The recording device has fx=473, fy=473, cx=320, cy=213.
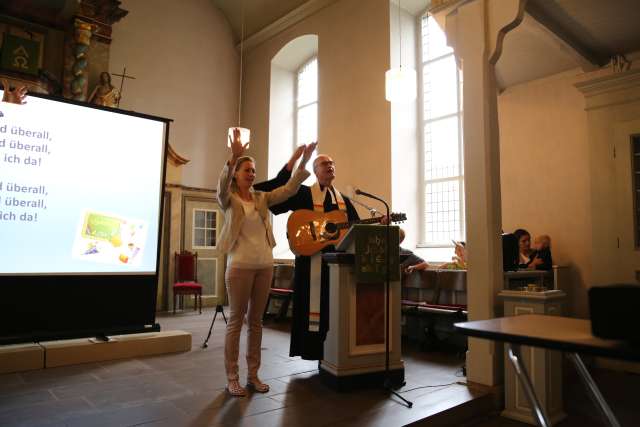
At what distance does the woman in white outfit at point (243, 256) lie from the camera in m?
2.94

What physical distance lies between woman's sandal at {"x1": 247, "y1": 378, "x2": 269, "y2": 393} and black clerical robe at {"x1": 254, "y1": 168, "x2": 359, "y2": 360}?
0.49 metres

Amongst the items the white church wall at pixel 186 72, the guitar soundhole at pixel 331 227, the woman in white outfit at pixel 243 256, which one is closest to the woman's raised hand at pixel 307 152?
the woman in white outfit at pixel 243 256

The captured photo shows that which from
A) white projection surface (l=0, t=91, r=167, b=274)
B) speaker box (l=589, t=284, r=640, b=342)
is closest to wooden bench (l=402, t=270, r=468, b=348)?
white projection surface (l=0, t=91, r=167, b=274)

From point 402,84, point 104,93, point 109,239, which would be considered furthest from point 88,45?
point 402,84

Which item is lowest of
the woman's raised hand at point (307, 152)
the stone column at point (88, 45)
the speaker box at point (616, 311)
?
the speaker box at point (616, 311)

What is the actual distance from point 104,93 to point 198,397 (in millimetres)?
6119

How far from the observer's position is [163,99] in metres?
8.80

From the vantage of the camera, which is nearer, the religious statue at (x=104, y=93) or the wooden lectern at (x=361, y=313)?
the wooden lectern at (x=361, y=313)

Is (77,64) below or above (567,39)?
above

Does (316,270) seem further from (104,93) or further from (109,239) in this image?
(104,93)

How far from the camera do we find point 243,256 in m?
2.94

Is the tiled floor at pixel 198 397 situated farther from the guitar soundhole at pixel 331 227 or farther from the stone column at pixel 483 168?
Result: the guitar soundhole at pixel 331 227

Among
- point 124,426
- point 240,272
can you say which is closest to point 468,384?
point 240,272

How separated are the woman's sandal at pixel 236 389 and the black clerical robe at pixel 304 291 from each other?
643mm
